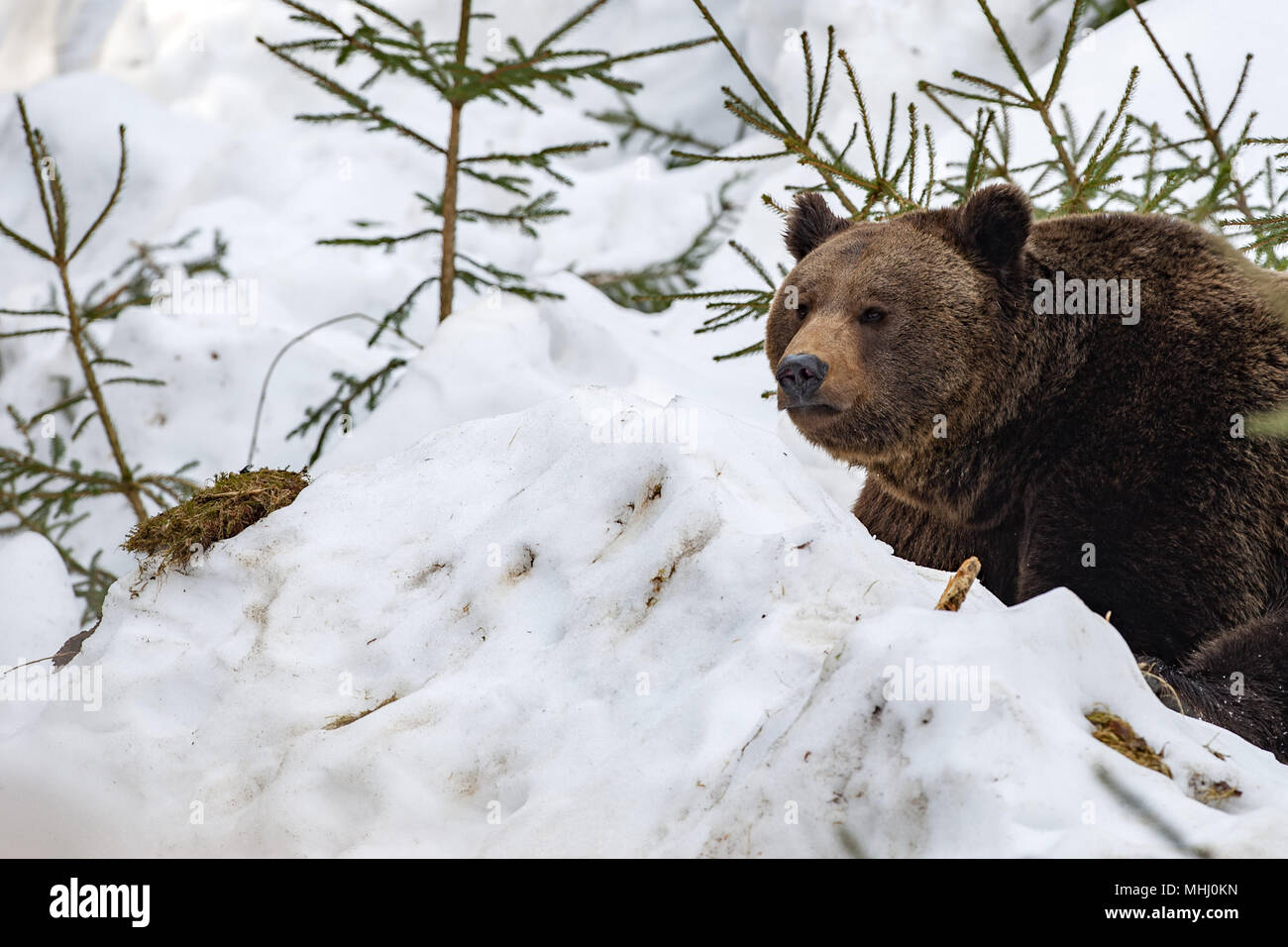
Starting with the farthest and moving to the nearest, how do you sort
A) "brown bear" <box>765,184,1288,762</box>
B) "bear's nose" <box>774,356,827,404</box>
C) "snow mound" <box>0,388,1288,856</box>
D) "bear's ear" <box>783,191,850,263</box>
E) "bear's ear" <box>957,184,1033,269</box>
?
"bear's ear" <box>783,191,850,263</box>
"bear's ear" <box>957,184,1033,269</box>
"bear's nose" <box>774,356,827,404</box>
"brown bear" <box>765,184,1288,762</box>
"snow mound" <box>0,388,1288,856</box>

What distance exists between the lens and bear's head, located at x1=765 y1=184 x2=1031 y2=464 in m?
3.98

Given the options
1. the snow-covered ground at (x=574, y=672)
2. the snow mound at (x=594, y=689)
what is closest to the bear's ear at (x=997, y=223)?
the snow-covered ground at (x=574, y=672)

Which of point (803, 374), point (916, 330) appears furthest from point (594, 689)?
point (916, 330)

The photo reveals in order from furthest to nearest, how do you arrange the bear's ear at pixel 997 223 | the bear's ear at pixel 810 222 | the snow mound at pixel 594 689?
the bear's ear at pixel 810 222
the bear's ear at pixel 997 223
the snow mound at pixel 594 689

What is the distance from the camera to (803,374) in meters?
3.84

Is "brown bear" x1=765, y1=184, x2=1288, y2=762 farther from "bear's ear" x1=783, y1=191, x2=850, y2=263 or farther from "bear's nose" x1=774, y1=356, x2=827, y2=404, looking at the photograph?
"bear's ear" x1=783, y1=191, x2=850, y2=263

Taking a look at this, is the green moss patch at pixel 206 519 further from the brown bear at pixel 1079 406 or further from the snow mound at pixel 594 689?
the brown bear at pixel 1079 406

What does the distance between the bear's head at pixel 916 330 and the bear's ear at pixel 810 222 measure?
0.49 meters

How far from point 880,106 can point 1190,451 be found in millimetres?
7522

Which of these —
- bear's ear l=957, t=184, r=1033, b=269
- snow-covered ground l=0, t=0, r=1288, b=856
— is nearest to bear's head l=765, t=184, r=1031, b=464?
bear's ear l=957, t=184, r=1033, b=269

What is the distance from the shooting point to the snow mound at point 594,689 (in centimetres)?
205
